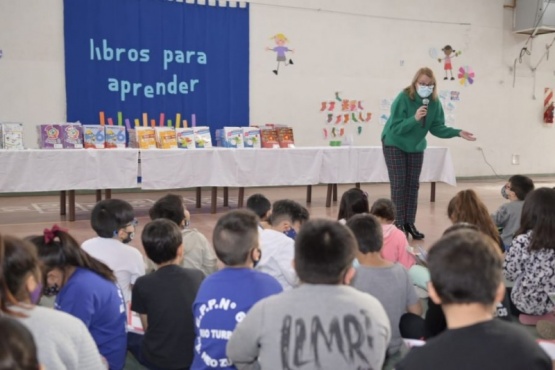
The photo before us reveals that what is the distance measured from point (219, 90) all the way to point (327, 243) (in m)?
6.87

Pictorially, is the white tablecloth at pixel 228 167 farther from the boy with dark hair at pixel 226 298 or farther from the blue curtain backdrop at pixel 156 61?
the boy with dark hair at pixel 226 298

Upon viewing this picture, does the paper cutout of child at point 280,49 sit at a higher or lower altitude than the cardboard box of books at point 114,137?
higher

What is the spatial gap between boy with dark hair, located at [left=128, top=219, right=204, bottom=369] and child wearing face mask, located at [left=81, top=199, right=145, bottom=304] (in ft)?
1.75

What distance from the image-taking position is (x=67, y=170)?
17.5 feet

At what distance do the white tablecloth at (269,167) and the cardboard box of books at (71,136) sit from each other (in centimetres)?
62

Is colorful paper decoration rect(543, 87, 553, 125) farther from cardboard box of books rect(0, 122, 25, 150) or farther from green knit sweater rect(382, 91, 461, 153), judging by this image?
cardboard box of books rect(0, 122, 25, 150)

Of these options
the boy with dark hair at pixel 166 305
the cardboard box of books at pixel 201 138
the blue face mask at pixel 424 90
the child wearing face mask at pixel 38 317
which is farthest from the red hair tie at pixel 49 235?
the cardboard box of books at pixel 201 138

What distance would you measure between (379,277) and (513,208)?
69.1 inches

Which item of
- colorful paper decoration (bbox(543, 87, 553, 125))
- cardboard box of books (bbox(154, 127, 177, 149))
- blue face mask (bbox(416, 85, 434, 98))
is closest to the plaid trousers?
blue face mask (bbox(416, 85, 434, 98))

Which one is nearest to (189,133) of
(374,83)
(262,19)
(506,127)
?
(262,19)

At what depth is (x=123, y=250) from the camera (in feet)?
9.00

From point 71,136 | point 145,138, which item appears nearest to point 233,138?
point 145,138

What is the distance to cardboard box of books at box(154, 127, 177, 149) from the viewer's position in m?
5.97

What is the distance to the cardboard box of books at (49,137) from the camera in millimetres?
5473
